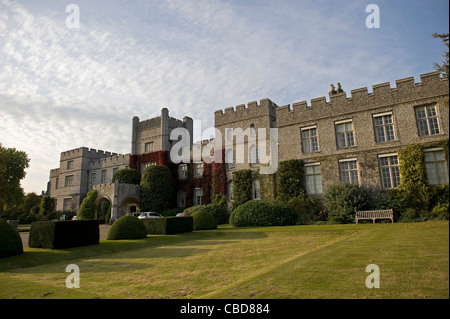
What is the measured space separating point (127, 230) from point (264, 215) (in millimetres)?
9383

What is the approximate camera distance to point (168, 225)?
17781 mm

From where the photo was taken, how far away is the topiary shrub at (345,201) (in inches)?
755

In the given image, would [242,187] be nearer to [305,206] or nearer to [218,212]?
[218,212]

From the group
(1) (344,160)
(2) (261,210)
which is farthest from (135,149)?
(1) (344,160)

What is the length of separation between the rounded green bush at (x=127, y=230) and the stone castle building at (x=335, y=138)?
1184 cm

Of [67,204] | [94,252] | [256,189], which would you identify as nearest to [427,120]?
[256,189]

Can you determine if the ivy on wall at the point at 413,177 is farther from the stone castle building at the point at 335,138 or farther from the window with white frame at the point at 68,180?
the window with white frame at the point at 68,180

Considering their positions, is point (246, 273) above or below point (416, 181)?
below

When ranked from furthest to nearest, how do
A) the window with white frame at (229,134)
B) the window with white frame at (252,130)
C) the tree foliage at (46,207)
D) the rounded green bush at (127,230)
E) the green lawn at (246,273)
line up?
the tree foliage at (46,207)
the window with white frame at (229,134)
the window with white frame at (252,130)
the rounded green bush at (127,230)
the green lawn at (246,273)

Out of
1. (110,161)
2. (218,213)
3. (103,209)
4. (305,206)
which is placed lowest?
(218,213)

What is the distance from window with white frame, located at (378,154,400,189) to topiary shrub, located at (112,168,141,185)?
2705cm

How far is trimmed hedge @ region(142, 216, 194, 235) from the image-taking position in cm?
1778

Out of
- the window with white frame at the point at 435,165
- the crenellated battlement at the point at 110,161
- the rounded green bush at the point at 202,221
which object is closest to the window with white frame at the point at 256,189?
the rounded green bush at the point at 202,221
